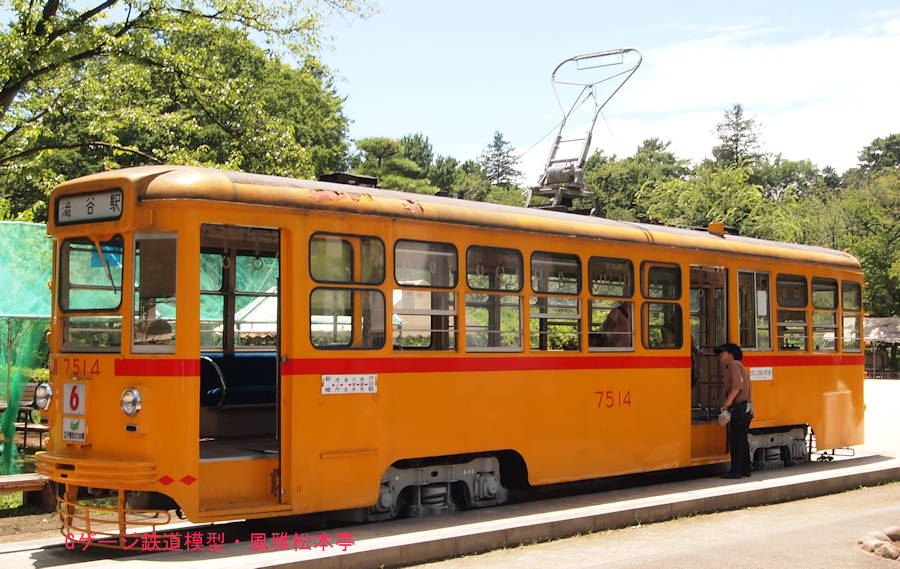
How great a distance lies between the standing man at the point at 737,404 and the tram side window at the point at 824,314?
242 centimetres

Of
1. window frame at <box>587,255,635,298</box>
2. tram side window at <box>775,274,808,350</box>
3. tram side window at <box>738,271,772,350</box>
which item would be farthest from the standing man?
window frame at <box>587,255,635,298</box>

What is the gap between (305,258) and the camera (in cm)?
852

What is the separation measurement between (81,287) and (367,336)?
2.42 m

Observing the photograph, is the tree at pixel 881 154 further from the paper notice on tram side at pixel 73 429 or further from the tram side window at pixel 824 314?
the paper notice on tram side at pixel 73 429

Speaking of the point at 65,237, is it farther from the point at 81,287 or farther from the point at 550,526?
the point at 550,526

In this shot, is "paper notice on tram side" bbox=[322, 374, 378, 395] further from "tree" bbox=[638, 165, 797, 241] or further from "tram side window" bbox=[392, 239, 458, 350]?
"tree" bbox=[638, 165, 797, 241]

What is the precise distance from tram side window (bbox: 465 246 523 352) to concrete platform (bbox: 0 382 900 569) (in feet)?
5.36

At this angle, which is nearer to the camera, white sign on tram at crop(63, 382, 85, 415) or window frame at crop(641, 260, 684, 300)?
white sign on tram at crop(63, 382, 85, 415)

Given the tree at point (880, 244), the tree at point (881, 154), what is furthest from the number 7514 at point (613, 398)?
the tree at point (881, 154)

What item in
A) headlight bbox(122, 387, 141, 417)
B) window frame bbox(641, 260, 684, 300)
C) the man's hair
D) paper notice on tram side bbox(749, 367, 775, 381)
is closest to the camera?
headlight bbox(122, 387, 141, 417)

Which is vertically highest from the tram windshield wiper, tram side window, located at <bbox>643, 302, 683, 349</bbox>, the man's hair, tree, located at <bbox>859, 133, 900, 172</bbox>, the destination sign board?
tree, located at <bbox>859, 133, 900, 172</bbox>

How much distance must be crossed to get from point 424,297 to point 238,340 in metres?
2.54

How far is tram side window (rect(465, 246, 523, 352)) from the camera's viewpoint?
9.84 m

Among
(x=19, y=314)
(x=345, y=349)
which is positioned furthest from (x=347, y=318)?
(x=19, y=314)
